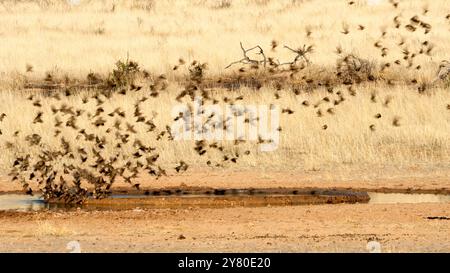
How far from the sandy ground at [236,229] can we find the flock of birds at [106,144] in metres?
1.32

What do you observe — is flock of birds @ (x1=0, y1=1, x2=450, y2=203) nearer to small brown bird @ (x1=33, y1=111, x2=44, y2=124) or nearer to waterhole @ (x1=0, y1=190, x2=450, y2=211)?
small brown bird @ (x1=33, y1=111, x2=44, y2=124)

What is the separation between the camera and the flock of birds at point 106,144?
17.1 meters

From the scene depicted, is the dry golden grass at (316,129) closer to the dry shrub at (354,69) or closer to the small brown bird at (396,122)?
the small brown bird at (396,122)

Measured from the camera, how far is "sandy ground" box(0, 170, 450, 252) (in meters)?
12.4

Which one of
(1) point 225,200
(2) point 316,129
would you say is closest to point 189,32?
(2) point 316,129

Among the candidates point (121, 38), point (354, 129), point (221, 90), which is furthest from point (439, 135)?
point (121, 38)

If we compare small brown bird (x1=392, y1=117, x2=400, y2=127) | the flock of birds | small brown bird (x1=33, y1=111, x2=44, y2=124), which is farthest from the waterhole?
small brown bird (x1=392, y1=117, x2=400, y2=127)

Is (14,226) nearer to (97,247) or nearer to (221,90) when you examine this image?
(97,247)

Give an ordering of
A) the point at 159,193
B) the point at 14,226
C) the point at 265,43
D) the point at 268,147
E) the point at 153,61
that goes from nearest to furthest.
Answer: the point at 14,226, the point at 159,193, the point at 268,147, the point at 153,61, the point at 265,43

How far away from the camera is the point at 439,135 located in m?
21.0

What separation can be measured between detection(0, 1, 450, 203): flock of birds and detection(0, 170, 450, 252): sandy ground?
4.35ft

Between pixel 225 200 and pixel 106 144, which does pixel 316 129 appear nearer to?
pixel 106 144

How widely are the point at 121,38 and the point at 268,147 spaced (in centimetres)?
1676

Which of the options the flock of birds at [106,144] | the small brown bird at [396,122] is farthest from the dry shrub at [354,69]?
the small brown bird at [396,122]
